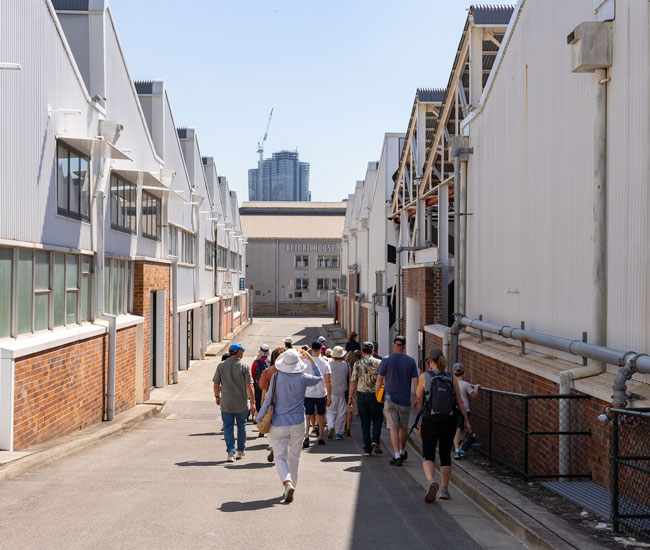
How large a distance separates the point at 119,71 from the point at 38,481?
11087 mm

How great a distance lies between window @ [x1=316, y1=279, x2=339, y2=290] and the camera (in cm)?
7850

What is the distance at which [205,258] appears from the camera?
1355 inches

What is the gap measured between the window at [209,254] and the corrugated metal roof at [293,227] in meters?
41.6

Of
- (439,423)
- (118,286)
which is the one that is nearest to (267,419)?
(439,423)

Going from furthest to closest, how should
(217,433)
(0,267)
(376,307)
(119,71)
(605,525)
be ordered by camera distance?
(376,307) < (119,71) < (217,433) < (0,267) < (605,525)

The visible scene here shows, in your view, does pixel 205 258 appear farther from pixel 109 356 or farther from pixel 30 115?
pixel 30 115

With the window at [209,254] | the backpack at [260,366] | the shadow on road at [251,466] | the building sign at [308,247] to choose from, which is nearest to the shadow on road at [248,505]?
the shadow on road at [251,466]

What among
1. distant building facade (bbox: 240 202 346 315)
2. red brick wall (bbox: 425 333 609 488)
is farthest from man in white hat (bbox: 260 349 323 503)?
distant building facade (bbox: 240 202 346 315)

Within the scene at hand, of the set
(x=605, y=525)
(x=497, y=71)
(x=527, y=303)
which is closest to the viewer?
(x=605, y=525)

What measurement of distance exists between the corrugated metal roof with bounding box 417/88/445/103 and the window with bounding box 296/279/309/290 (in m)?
56.4

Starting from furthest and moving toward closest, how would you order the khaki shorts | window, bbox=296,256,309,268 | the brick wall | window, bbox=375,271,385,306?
1. window, bbox=296,256,309,268
2. window, bbox=375,271,385,306
3. the brick wall
4. the khaki shorts

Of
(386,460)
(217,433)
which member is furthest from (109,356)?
(386,460)

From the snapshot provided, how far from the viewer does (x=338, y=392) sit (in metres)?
13.7

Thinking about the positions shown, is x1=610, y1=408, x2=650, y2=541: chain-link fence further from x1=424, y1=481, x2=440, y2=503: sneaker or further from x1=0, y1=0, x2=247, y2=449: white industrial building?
x1=0, y1=0, x2=247, y2=449: white industrial building
